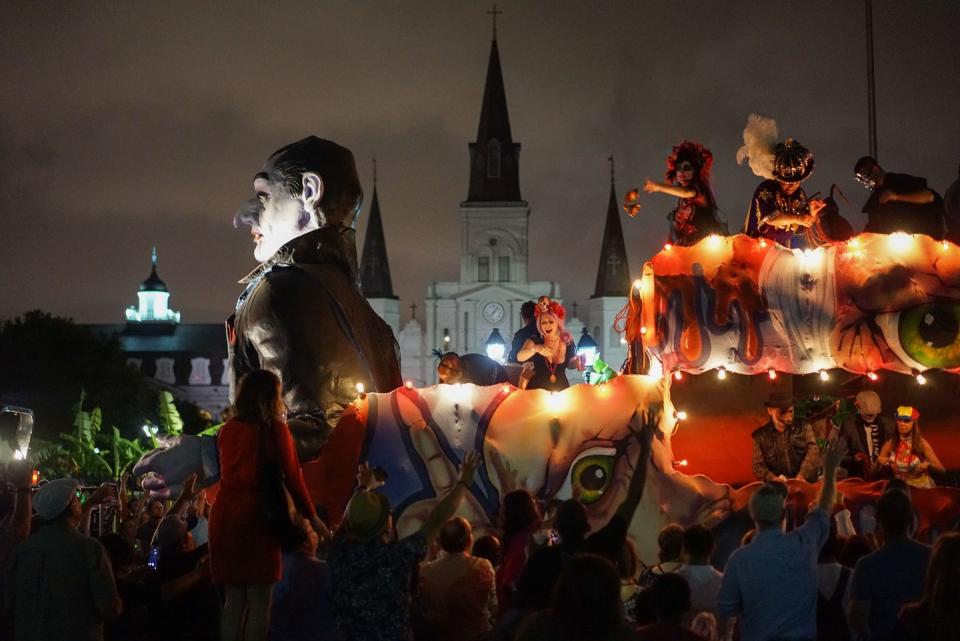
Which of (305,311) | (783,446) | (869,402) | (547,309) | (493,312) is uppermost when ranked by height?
(493,312)

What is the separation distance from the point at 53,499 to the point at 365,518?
65.4 inches

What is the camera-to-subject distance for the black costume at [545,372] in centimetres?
1205

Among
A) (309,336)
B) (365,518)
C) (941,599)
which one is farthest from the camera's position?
(309,336)

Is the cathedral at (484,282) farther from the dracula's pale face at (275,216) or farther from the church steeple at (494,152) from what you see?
the dracula's pale face at (275,216)

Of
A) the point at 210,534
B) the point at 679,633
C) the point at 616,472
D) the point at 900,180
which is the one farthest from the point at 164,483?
the point at 900,180

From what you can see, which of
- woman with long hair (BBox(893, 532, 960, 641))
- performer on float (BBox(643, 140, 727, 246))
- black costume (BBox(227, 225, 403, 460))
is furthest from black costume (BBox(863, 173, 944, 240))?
woman with long hair (BBox(893, 532, 960, 641))

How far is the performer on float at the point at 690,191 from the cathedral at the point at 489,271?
86.6 m

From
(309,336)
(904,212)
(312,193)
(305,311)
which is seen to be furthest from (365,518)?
(904,212)

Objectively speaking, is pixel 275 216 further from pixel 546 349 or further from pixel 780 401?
pixel 780 401

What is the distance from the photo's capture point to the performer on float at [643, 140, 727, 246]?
1145cm

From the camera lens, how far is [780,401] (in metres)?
12.0

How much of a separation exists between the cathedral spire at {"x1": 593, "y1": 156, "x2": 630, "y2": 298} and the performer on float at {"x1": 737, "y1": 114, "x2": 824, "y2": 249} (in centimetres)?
8779

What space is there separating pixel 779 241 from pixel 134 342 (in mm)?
103259

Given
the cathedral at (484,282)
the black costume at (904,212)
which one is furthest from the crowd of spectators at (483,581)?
the cathedral at (484,282)
